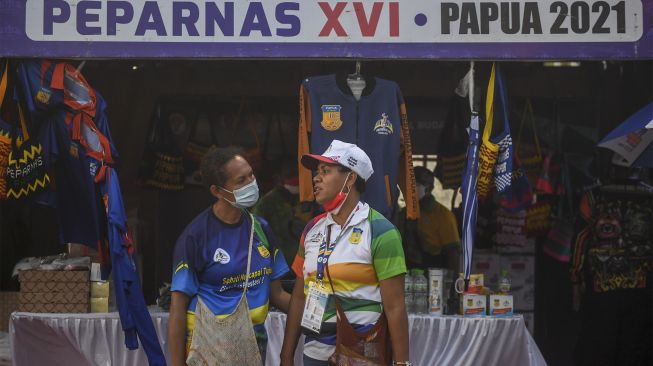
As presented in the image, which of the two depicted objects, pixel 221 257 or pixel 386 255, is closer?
pixel 386 255

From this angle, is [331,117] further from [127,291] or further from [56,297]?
[56,297]

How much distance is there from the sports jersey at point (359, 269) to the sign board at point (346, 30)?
2292 millimetres

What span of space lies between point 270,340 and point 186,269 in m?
2.68

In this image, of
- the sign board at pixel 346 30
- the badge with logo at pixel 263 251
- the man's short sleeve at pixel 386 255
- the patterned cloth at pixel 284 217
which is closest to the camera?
the man's short sleeve at pixel 386 255

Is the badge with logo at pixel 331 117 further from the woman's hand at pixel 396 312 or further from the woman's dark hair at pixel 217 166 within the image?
the woman's hand at pixel 396 312

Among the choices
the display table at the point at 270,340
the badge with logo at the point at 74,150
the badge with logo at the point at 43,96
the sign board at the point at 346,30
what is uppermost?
the sign board at the point at 346,30

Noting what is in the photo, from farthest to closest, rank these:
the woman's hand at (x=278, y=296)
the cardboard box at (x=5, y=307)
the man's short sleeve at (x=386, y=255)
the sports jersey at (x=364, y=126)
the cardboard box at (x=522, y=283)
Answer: the cardboard box at (x=522, y=283)
the cardboard box at (x=5, y=307)
the sports jersey at (x=364, y=126)
the woman's hand at (x=278, y=296)
the man's short sleeve at (x=386, y=255)

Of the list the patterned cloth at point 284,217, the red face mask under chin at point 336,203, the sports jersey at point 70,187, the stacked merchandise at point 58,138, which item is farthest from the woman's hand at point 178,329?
the patterned cloth at point 284,217

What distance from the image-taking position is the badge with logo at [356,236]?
454 centimetres

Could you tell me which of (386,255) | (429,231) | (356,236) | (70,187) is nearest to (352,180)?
(356,236)

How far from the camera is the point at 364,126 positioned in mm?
6848

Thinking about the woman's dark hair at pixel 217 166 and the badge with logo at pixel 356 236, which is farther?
the woman's dark hair at pixel 217 166

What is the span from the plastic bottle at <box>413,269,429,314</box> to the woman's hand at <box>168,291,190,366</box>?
290 centimetres

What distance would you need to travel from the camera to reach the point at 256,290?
476cm
